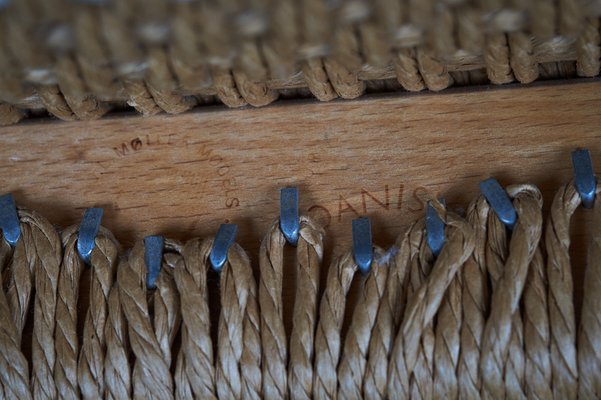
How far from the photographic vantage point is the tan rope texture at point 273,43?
0.54m

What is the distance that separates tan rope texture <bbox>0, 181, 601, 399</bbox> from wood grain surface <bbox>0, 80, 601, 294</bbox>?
3 centimetres

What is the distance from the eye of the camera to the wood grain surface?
2.31 feet

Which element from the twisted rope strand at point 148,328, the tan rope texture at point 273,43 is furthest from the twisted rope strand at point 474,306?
the twisted rope strand at point 148,328

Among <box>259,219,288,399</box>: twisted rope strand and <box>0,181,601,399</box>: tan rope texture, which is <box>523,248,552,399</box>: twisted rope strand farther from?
<box>259,219,288,399</box>: twisted rope strand

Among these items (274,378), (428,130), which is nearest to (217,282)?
(274,378)

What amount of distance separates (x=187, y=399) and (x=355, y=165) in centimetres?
22

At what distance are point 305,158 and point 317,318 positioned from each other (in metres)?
0.12

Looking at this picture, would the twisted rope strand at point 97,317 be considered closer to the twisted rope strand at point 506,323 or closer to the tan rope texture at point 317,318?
the tan rope texture at point 317,318

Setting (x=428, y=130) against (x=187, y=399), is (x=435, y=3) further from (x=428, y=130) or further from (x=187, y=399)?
(x=187, y=399)

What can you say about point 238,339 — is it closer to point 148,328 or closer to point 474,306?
point 148,328

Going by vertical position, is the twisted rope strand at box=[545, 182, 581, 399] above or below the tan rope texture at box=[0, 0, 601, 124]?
below

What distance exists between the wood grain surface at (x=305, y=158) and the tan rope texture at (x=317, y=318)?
29 millimetres

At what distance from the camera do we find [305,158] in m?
0.72

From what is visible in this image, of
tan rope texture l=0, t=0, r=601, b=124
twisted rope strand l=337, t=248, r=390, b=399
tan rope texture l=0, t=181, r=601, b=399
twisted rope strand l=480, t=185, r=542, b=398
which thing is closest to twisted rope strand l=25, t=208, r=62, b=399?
tan rope texture l=0, t=181, r=601, b=399
